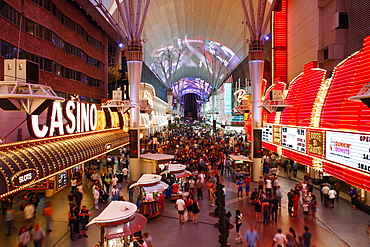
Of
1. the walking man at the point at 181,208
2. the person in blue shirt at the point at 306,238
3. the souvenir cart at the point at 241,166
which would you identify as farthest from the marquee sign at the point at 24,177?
the souvenir cart at the point at 241,166

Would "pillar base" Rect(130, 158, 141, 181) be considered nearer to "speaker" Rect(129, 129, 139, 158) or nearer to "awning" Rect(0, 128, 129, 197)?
"speaker" Rect(129, 129, 139, 158)

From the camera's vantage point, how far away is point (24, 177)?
24.2 ft

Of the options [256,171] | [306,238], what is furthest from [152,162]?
[306,238]

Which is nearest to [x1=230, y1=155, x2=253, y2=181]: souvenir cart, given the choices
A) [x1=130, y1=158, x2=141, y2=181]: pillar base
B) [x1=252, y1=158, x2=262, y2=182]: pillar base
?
[x1=252, y1=158, x2=262, y2=182]: pillar base

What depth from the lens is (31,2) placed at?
1677cm

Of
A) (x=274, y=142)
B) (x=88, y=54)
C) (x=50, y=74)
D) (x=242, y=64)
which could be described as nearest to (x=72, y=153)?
(x=50, y=74)

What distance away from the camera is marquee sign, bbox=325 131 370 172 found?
9922mm

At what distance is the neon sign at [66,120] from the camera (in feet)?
28.8

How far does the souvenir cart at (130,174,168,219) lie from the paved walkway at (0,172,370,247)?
0.40m

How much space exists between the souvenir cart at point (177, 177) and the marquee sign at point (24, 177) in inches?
283

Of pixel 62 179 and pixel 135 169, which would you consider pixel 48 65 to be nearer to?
pixel 62 179

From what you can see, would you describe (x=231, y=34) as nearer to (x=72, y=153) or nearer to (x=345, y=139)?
(x=345, y=139)

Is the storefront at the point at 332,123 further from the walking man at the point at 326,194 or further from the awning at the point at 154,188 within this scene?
the awning at the point at 154,188

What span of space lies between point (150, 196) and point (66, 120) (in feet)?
16.2
